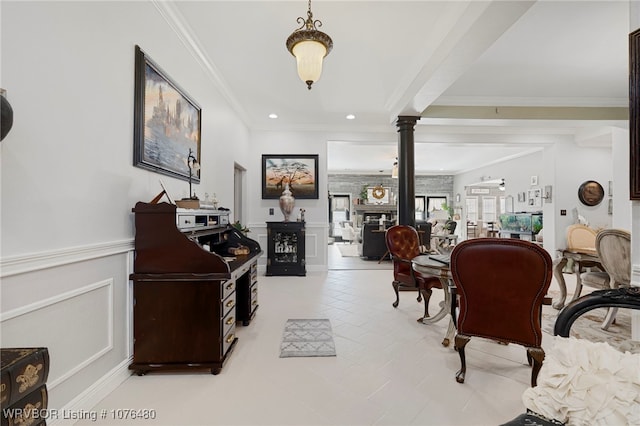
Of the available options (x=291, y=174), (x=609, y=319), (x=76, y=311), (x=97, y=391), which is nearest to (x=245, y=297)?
(x=97, y=391)

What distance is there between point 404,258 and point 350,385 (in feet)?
6.21

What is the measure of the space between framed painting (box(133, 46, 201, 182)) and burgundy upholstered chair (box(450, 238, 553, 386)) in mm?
2402

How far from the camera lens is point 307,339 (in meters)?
2.62

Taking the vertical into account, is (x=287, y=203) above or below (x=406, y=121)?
below

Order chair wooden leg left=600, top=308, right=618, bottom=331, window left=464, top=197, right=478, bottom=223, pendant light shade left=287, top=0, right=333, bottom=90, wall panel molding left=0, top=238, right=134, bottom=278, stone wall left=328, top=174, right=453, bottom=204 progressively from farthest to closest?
stone wall left=328, top=174, right=453, bottom=204 < window left=464, top=197, right=478, bottom=223 < chair wooden leg left=600, top=308, right=618, bottom=331 < pendant light shade left=287, top=0, right=333, bottom=90 < wall panel molding left=0, top=238, right=134, bottom=278

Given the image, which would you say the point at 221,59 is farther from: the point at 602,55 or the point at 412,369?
the point at 602,55

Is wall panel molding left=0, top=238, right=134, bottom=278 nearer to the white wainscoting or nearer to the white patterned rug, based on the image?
the white wainscoting

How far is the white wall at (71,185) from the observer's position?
48.9 inches

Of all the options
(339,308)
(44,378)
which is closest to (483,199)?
(339,308)

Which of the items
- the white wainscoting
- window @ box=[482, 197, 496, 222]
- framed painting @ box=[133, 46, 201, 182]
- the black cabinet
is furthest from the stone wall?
the white wainscoting

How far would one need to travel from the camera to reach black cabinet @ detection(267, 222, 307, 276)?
5180 mm

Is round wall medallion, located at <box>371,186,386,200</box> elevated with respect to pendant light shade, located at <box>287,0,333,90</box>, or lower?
lower

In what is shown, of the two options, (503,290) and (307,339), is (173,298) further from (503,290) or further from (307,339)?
(503,290)

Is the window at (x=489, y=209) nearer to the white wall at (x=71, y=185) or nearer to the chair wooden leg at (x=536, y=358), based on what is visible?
the chair wooden leg at (x=536, y=358)
